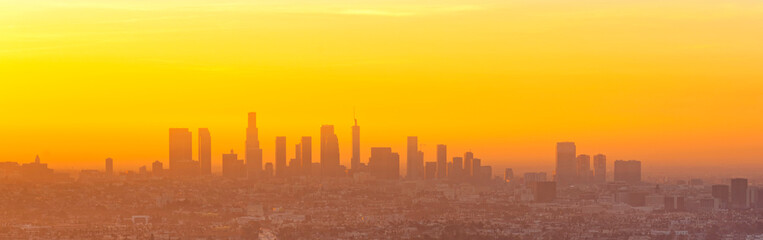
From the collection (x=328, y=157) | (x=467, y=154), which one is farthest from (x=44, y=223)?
(x=467, y=154)

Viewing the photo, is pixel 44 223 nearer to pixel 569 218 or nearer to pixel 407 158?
pixel 569 218

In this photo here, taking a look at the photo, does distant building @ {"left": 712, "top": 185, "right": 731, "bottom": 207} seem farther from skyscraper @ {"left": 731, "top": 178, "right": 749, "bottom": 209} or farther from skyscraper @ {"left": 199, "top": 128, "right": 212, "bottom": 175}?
skyscraper @ {"left": 199, "top": 128, "right": 212, "bottom": 175}

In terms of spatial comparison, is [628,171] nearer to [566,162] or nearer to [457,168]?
[566,162]

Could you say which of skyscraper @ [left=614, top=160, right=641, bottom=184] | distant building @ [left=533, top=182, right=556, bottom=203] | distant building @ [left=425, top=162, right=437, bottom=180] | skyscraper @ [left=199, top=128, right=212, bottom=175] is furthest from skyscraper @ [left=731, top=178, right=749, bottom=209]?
skyscraper @ [left=199, top=128, right=212, bottom=175]

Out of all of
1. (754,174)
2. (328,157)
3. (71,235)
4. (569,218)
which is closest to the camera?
(71,235)

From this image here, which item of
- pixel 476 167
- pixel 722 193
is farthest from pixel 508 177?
pixel 722 193
